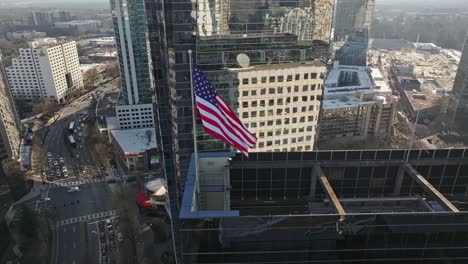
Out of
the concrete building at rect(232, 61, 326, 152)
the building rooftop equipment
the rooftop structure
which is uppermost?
the concrete building at rect(232, 61, 326, 152)

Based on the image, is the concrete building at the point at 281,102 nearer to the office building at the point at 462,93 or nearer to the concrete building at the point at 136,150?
the concrete building at the point at 136,150

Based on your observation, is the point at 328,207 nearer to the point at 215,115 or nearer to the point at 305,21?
the point at 215,115

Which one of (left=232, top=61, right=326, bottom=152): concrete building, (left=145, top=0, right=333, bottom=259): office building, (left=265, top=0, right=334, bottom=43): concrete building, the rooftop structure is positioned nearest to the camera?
(left=145, top=0, right=333, bottom=259): office building

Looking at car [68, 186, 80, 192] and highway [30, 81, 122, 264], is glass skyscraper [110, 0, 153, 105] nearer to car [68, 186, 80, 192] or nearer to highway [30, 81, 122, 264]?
highway [30, 81, 122, 264]

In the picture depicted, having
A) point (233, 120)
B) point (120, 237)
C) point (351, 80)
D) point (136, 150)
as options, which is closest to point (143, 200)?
point (120, 237)

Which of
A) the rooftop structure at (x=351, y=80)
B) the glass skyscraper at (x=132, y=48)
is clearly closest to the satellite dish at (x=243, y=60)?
the glass skyscraper at (x=132, y=48)

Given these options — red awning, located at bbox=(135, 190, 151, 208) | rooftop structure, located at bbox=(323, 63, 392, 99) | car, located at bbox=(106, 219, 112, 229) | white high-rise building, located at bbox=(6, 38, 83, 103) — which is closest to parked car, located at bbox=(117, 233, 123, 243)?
car, located at bbox=(106, 219, 112, 229)

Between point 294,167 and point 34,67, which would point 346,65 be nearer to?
point 34,67
